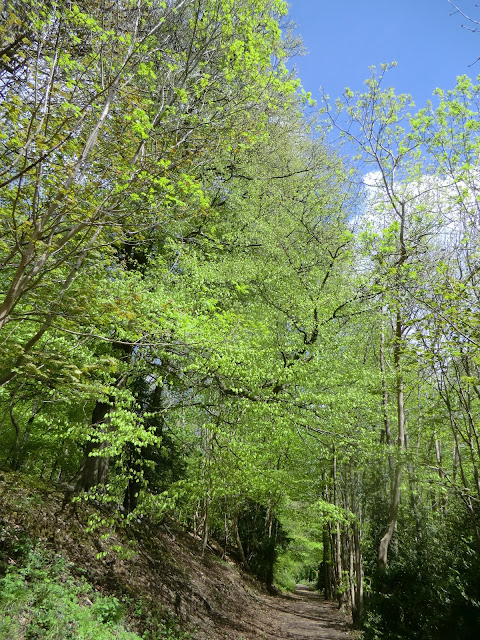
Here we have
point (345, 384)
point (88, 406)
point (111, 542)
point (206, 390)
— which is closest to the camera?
point (111, 542)

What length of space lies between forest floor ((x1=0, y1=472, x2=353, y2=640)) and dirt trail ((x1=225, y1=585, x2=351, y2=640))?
0.13ft

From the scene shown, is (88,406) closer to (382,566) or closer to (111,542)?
(111,542)

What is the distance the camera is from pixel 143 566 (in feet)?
28.0

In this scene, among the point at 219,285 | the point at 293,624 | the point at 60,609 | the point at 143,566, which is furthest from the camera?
the point at 293,624

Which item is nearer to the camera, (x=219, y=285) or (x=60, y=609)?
(x=60, y=609)

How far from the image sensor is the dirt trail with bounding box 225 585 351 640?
404 inches

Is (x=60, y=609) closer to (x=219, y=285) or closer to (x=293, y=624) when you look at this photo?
(x=219, y=285)

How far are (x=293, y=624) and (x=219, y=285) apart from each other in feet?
36.2

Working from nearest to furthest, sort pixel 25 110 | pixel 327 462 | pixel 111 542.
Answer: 1. pixel 25 110
2. pixel 111 542
3. pixel 327 462

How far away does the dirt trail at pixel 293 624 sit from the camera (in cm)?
1026

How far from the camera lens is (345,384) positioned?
8.65 meters

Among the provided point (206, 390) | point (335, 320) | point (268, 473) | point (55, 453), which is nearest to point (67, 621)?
point (268, 473)

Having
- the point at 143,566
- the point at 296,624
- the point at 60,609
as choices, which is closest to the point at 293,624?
the point at 296,624

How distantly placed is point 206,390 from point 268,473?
2.40 metres
